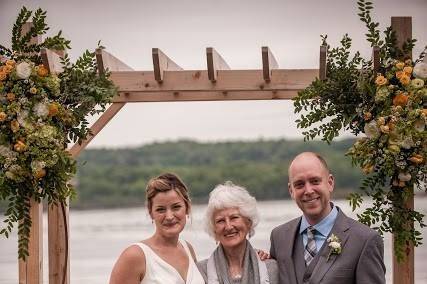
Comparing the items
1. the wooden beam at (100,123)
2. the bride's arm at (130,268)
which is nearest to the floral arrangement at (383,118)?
the bride's arm at (130,268)

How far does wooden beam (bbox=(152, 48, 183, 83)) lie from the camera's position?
532cm

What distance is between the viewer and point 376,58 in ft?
16.4

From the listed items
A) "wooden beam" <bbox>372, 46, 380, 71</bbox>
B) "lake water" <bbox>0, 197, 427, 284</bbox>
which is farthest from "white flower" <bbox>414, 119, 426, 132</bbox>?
"lake water" <bbox>0, 197, 427, 284</bbox>

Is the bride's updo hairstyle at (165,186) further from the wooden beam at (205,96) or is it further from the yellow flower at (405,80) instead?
the yellow flower at (405,80)

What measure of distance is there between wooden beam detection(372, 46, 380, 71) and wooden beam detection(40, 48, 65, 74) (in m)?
1.77

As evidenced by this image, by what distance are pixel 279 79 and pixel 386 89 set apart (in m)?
0.82

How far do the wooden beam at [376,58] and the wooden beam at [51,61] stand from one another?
5.80 feet

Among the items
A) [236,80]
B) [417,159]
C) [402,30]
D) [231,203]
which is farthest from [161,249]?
[402,30]

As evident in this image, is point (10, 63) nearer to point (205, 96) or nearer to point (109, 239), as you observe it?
point (205, 96)

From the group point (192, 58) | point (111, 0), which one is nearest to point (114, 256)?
point (192, 58)

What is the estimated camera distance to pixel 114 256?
15.5m

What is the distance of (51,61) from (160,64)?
649 millimetres

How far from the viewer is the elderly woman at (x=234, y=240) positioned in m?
4.72

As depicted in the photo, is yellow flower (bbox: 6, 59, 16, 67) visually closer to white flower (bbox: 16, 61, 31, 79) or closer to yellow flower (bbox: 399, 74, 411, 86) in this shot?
white flower (bbox: 16, 61, 31, 79)
